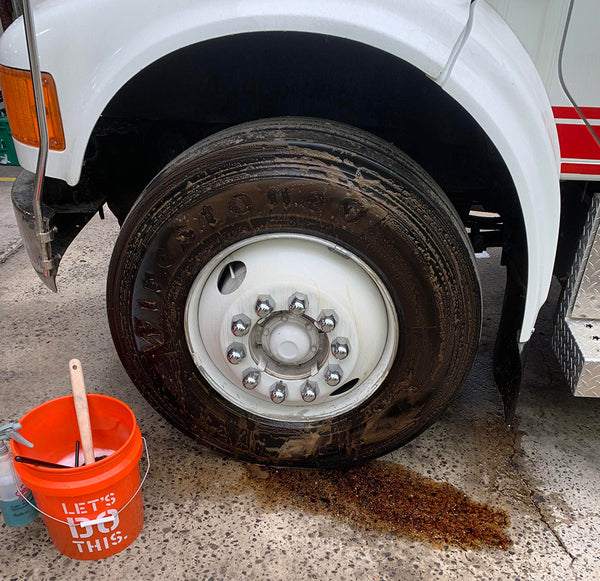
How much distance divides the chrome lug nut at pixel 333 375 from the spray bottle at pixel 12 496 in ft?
2.99

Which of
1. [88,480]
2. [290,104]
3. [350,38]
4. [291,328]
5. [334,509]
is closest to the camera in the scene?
[350,38]

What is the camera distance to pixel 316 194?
1.56 m

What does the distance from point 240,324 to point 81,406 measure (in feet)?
1.65

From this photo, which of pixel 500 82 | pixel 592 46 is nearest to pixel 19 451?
pixel 500 82

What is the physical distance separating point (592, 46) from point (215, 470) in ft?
5.74

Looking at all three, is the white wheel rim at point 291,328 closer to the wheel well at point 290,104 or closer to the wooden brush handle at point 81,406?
the wooden brush handle at point 81,406

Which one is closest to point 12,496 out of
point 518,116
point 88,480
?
point 88,480

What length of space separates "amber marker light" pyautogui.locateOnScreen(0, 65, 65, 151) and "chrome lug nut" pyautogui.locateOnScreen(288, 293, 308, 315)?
2.55 feet

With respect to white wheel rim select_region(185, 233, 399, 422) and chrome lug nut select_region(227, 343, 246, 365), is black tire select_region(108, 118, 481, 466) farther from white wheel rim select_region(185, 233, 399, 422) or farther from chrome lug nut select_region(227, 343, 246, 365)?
chrome lug nut select_region(227, 343, 246, 365)

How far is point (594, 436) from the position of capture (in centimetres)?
221

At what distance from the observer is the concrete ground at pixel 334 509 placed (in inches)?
65.7

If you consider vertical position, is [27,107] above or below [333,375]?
above

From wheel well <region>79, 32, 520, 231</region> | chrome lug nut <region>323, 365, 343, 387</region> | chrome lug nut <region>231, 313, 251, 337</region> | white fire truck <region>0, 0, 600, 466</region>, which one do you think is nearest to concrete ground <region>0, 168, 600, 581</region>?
white fire truck <region>0, 0, 600, 466</region>

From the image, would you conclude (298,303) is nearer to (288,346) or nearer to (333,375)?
(288,346)
